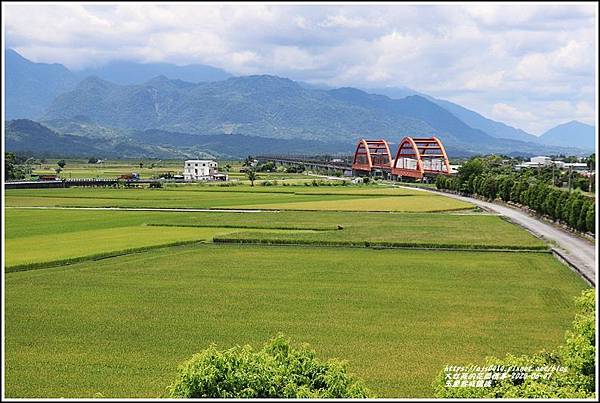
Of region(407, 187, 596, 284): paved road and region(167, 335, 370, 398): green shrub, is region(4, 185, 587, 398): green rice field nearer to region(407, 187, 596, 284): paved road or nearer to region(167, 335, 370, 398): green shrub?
region(407, 187, 596, 284): paved road

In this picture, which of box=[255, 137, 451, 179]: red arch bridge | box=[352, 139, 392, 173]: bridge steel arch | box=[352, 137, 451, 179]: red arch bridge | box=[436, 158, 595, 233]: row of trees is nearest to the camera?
box=[436, 158, 595, 233]: row of trees

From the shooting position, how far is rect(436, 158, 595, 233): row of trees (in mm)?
39072

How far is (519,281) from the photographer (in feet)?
83.7

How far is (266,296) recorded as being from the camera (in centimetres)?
2234

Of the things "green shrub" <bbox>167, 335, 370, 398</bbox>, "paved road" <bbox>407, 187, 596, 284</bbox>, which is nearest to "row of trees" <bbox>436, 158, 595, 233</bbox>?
"paved road" <bbox>407, 187, 596, 284</bbox>

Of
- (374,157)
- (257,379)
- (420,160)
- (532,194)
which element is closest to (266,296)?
(257,379)

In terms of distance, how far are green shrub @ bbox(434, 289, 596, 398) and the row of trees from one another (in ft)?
89.9

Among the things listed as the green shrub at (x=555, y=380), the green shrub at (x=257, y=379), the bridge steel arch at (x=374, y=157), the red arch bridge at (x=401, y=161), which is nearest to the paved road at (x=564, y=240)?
the green shrub at (x=555, y=380)

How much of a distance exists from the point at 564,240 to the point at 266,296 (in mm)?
20785

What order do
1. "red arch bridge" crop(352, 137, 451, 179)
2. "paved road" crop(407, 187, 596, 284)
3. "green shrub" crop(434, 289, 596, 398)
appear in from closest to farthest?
1. "green shrub" crop(434, 289, 596, 398)
2. "paved road" crop(407, 187, 596, 284)
3. "red arch bridge" crop(352, 137, 451, 179)

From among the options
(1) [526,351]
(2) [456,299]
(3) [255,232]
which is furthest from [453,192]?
(1) [526,351]

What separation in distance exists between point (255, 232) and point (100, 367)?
23.8 metres

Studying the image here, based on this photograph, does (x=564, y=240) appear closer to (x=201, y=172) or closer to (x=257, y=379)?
(x=257, y=379)

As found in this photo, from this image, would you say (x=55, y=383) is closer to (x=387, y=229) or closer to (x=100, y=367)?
(x=100, y=367)
